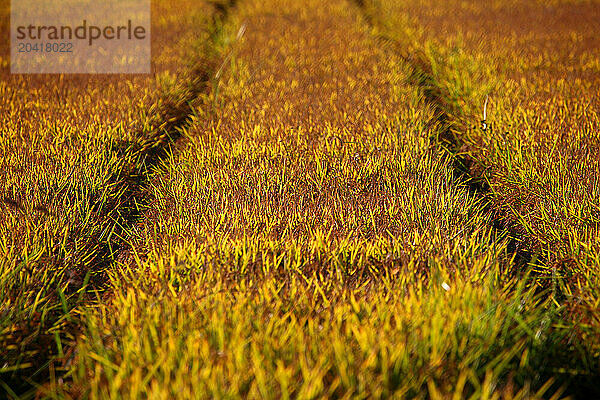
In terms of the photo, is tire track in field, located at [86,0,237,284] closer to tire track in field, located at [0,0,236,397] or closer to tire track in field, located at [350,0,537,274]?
tire track in field, located at [0,0,236,397]

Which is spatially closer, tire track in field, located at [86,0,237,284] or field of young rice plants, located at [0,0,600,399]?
field of young rice plants, located at [0,0,600,399]

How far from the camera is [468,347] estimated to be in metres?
0.98

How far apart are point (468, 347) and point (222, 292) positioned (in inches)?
23.0

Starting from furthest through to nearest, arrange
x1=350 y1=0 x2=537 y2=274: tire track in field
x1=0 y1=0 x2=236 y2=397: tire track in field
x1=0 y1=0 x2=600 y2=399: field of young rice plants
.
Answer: x1=350 y1=0 x2=537 y2=274: tire track in field
x1=0 y1=0 x2=236 y2=397: tire track in field
x1=0 y1=0 x2=600 y2=399: field of young rice plants

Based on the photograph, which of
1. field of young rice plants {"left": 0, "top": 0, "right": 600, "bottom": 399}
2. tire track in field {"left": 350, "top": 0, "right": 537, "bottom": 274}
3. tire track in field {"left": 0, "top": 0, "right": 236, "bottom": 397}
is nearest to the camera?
field of young rice plants {"left": 0, "top": 0, "right": 600, "bottom": 399}

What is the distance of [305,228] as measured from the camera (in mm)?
1480

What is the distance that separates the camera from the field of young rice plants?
3.14ft

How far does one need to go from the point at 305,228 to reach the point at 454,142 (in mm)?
1207

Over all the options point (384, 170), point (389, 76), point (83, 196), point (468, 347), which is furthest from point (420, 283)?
point (389, 76)

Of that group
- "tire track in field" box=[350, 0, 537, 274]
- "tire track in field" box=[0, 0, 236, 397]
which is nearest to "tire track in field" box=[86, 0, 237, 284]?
"tire track in field" box=[0, 0, 236, 397]

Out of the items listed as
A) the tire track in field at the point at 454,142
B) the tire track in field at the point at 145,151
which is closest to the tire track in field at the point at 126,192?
the tire track in field at the point at 145,151

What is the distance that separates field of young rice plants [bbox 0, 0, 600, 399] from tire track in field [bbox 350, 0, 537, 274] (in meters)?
0.01

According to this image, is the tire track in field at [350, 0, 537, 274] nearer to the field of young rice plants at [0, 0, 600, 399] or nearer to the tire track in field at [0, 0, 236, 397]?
the field of young rice plants at [0, 0, 600, 399]

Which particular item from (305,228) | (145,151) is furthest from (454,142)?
(145,151)
